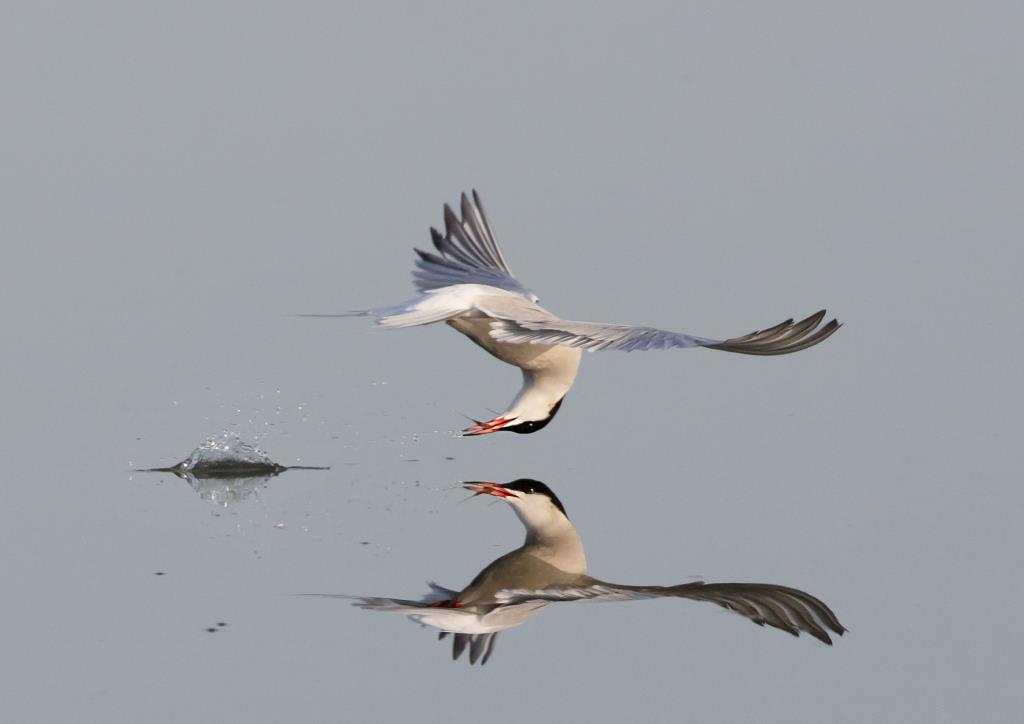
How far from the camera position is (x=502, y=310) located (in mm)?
7992

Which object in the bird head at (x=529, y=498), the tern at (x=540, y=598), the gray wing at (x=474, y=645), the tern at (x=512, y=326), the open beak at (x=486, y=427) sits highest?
the tern at (x=512, y=326)

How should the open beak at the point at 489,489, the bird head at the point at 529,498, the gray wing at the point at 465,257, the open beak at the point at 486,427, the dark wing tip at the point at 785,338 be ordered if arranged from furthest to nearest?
the gray wing at the point at 465,257, the open beak at the point at 486,427, the open beak at the point at 489,489, the bird head at the point at 529,498, the dark wing tip at the point at 785,338

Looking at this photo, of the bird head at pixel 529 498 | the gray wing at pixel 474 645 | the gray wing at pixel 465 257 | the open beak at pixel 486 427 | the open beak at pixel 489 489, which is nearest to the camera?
the gray wing at pixel 474 645

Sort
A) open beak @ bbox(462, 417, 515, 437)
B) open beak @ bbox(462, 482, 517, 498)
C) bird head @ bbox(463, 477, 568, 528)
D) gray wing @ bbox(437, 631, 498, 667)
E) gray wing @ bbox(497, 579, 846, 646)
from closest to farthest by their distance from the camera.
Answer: gray wing @ bbox(437, 631, 498, 667) → gray wing @ bbox(497, 579, 846, 646) → bird head @ bbox(463, 477, 568, 528) → open beak @ bbox(462, 482, 517, 498) → open beak @ bbox(462, 417, 515, 437)

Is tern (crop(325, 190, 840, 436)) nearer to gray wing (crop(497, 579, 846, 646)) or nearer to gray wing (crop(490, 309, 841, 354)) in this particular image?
gray wing (crop(490, 309, 841, 354))

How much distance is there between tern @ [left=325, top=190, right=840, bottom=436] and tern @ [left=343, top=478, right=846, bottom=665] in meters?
0.98

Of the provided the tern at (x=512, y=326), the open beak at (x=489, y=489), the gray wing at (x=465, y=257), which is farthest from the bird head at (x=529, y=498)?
the gray wing at (x=465, y=257)

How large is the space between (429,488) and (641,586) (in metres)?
1.50

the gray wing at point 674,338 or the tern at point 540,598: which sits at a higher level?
the gray wing at point 674,338

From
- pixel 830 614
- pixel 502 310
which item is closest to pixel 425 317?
pixel 502 310

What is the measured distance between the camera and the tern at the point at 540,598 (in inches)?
239

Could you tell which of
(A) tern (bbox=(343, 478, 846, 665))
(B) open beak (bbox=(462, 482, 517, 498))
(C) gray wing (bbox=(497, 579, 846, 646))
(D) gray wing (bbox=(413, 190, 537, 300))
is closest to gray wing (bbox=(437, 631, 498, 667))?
(A) tern (bbox=(343, 478, 846, 665))

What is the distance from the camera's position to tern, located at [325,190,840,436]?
707 cm

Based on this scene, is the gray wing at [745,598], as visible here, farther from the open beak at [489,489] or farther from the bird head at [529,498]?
the open beak at [489,489]
